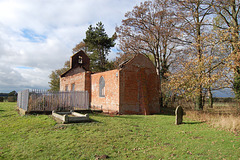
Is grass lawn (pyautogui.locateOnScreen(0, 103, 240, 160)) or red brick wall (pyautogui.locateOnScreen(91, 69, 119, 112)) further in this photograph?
red brick wall (pyautogui.locateOnScreen(91, 69, 119, 112))

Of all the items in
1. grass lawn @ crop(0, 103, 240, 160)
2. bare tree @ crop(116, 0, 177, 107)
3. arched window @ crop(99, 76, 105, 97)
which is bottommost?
grass lawn @ crop(0, 103, 240, 160)

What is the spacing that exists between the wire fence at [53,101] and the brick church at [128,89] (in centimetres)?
231

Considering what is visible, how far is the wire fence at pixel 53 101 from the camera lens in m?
14.3

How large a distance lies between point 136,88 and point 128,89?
0.89m

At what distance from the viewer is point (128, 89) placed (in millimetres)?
16359

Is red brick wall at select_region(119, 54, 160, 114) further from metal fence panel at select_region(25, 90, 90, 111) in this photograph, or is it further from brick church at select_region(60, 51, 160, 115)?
metal fence panel at select_region(25, 90, 90, 111)

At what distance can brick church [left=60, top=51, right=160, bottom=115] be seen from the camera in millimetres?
16081

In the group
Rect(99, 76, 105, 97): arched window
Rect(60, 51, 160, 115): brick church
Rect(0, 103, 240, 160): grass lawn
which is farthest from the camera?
Rect(99, 76, 105, 97): arched window

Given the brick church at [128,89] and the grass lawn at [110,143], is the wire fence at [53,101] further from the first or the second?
the grass lawn at [110,143]

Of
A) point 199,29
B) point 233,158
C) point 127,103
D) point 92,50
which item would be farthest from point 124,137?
point 92,50

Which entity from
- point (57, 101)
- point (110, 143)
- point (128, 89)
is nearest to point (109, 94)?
point (128, 89)

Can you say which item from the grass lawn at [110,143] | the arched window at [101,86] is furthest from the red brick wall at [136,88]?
the grass lawn at [110,143]

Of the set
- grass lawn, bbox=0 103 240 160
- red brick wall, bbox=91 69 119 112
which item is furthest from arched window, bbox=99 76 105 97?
grass lawn, bbox=0 103 240 160

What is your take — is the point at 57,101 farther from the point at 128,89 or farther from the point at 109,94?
the point at 128,89
